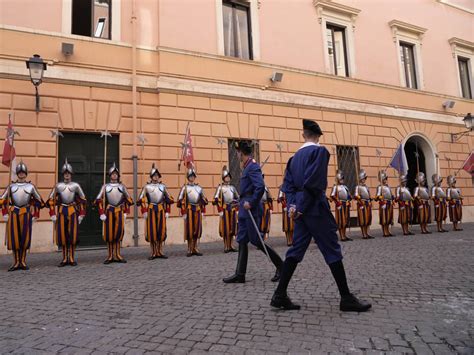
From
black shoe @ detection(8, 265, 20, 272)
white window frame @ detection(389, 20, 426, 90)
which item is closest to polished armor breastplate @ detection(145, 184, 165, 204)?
black shoe @ detection(8, 265, 20, 272)

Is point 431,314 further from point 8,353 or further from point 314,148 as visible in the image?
point 8,353

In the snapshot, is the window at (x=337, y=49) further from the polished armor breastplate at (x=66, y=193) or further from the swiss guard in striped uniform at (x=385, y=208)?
the polished armor breastplate at (x=66, y=193)

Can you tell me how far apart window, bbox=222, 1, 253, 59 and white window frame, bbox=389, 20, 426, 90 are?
6.91 m

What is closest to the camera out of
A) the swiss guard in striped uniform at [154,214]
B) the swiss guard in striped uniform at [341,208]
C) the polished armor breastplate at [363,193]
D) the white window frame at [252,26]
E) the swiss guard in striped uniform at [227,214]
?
the swiss guard in striped uniform at [154,214]

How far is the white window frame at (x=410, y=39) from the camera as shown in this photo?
1639 centimetres

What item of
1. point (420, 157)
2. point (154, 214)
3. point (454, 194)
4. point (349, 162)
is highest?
point (420, 157)

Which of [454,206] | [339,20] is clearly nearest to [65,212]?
[454,206]

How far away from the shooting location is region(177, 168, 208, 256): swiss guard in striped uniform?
8539mm

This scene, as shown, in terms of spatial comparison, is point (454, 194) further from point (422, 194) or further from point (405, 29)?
point (405, 29)

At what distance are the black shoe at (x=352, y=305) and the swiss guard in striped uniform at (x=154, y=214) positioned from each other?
519cm

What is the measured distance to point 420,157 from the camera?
56.0ft

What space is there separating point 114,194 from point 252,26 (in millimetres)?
8417

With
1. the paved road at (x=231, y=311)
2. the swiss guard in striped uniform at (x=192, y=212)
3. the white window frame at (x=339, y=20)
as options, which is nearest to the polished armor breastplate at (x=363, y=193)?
the paved road at (x=231, y=311)

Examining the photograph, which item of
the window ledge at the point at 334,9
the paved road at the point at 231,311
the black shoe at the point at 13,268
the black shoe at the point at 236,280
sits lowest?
the paved road at the point at 231,311
